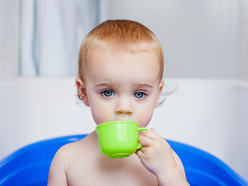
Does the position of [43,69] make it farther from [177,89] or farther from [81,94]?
[81,94]

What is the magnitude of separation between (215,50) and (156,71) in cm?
201

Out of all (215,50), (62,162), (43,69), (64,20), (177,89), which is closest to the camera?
(62,162)

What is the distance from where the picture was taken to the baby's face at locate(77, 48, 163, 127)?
2.34 feet

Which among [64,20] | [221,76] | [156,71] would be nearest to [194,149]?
[156,71]

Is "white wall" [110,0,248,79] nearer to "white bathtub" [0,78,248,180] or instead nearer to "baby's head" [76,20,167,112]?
"white bathtub" [0,78,248,180]

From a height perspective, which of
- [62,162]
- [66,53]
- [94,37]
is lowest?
[62,162]

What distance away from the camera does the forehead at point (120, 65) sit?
716 millimetres

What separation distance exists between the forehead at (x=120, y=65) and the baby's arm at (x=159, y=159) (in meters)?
0.16

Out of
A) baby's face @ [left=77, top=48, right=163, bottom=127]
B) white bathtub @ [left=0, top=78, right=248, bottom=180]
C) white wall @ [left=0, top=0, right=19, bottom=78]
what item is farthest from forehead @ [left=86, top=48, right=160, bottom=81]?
white wall @ [left=0, top=0, right=19, bottom=78]

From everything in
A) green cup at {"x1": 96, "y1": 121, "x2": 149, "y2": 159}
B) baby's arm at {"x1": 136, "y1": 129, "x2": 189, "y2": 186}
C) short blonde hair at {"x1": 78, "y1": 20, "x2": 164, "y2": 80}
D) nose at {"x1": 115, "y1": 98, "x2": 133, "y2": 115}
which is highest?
short blonde hair at {"x1": 78, "y1": 20, "x2": 164, "y2": 80}

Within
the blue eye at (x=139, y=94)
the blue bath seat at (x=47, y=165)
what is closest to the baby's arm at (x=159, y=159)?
the blue eye at (x=139, y=94)

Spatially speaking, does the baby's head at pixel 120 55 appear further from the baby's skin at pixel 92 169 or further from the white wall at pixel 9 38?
the white wall at pixel 9 38

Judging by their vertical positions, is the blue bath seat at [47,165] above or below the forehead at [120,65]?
below

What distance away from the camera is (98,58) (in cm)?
75
